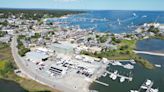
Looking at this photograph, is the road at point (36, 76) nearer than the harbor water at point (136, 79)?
Yes

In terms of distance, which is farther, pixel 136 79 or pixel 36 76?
pixel 136 79

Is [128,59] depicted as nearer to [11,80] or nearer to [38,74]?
[38,74]

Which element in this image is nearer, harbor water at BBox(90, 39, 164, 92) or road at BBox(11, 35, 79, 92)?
road at BBox(11, 35, 79, 92)

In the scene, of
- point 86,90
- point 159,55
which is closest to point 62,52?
point 86,90

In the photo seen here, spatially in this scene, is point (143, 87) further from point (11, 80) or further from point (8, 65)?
point (8, 65)

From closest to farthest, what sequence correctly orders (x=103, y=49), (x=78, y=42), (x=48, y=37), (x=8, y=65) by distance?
(x=8, y=65)
(x=103, y=49)
(x=78, y=42)
(x=48, y=37)

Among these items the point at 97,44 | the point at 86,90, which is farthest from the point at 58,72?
the point at 97,44

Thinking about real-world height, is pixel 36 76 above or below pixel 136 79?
above

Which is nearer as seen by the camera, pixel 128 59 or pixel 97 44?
pixel 128 59

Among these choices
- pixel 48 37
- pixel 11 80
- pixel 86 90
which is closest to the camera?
pixel 86 90
